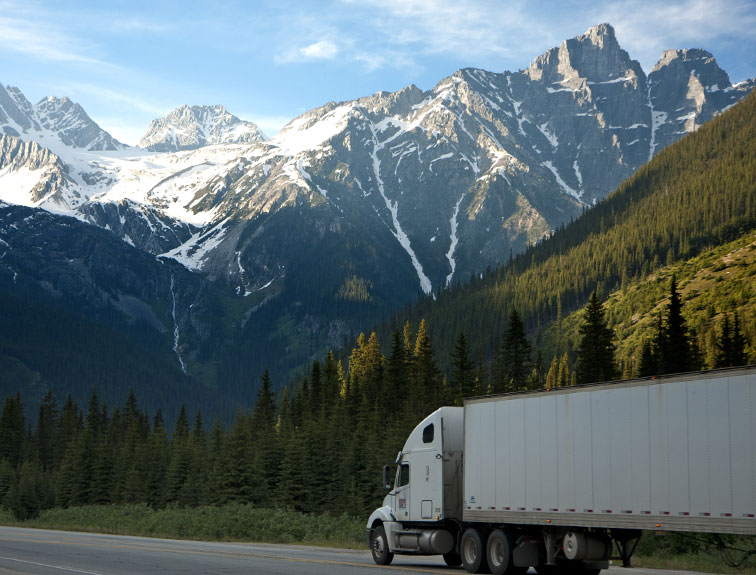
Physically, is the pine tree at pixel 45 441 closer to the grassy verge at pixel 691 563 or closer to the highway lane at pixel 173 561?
the highway lane at pixel 173 561

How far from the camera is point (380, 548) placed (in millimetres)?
28312

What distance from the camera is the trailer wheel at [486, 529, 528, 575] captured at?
2298 centimetres

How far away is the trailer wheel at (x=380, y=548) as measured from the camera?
28.0 metres

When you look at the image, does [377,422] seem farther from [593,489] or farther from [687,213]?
[687,213]

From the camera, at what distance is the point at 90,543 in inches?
1398

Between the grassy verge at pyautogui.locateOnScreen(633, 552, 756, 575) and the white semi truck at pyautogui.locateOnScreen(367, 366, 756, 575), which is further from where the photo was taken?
the grassy verge at pyautogui.locateOnScreen(633, 552, 756, 575)

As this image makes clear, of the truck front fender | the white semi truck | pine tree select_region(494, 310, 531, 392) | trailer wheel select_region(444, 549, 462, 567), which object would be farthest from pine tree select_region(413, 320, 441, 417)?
the white semi truck

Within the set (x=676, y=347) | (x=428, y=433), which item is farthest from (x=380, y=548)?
(x=676, y=347)

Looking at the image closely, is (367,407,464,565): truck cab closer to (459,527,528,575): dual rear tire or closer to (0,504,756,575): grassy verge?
(459,527,528,575): dual rear tire

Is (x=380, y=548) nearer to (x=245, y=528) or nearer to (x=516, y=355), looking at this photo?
(x=245, y=528)

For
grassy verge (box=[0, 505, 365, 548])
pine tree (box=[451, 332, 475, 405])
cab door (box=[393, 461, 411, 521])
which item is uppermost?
pine tree (box=[451, 332, 475, 405])

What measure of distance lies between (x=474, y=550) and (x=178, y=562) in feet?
29.9

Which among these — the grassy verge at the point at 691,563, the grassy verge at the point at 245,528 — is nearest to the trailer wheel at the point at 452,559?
the grassy verge at the point at 691,563

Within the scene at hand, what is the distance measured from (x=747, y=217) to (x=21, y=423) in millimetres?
143554
